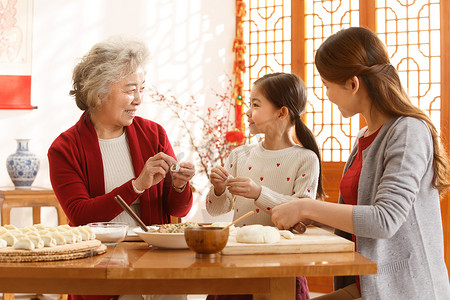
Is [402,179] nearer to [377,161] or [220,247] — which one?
[377,161]

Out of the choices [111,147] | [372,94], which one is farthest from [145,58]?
[372,94]

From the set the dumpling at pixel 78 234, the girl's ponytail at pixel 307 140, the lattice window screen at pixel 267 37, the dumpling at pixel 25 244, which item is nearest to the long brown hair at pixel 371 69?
the girl's ponytail at pixel 307 140

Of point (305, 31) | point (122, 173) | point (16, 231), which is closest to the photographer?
point (16, 231)

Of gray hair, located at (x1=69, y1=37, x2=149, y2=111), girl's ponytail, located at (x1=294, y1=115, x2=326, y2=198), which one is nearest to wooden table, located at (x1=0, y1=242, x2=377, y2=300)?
girl's ponytail, located at (x1=294, y1=115, x2=326, y2=198)

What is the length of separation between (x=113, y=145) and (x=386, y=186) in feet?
3.84

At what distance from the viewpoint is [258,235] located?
1497mm

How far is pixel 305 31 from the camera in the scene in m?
4.36

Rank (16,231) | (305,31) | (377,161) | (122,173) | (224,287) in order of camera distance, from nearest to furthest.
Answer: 1. (224,287)
2. (16,231)
3. (377,161)
4. (122,173)
5. (305,31)

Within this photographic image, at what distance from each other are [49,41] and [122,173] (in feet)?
8.38

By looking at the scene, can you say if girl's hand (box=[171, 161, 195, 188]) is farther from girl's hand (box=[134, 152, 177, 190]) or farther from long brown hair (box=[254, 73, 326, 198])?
long brown hair (box=[254, 73, 326, 198])

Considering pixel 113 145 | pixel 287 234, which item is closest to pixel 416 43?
pixel 113 145

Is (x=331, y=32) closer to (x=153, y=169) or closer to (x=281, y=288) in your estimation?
(x=153, y=169)

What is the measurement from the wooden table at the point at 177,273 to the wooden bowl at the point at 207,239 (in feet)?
0.09

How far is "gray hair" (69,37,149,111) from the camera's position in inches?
89.4
